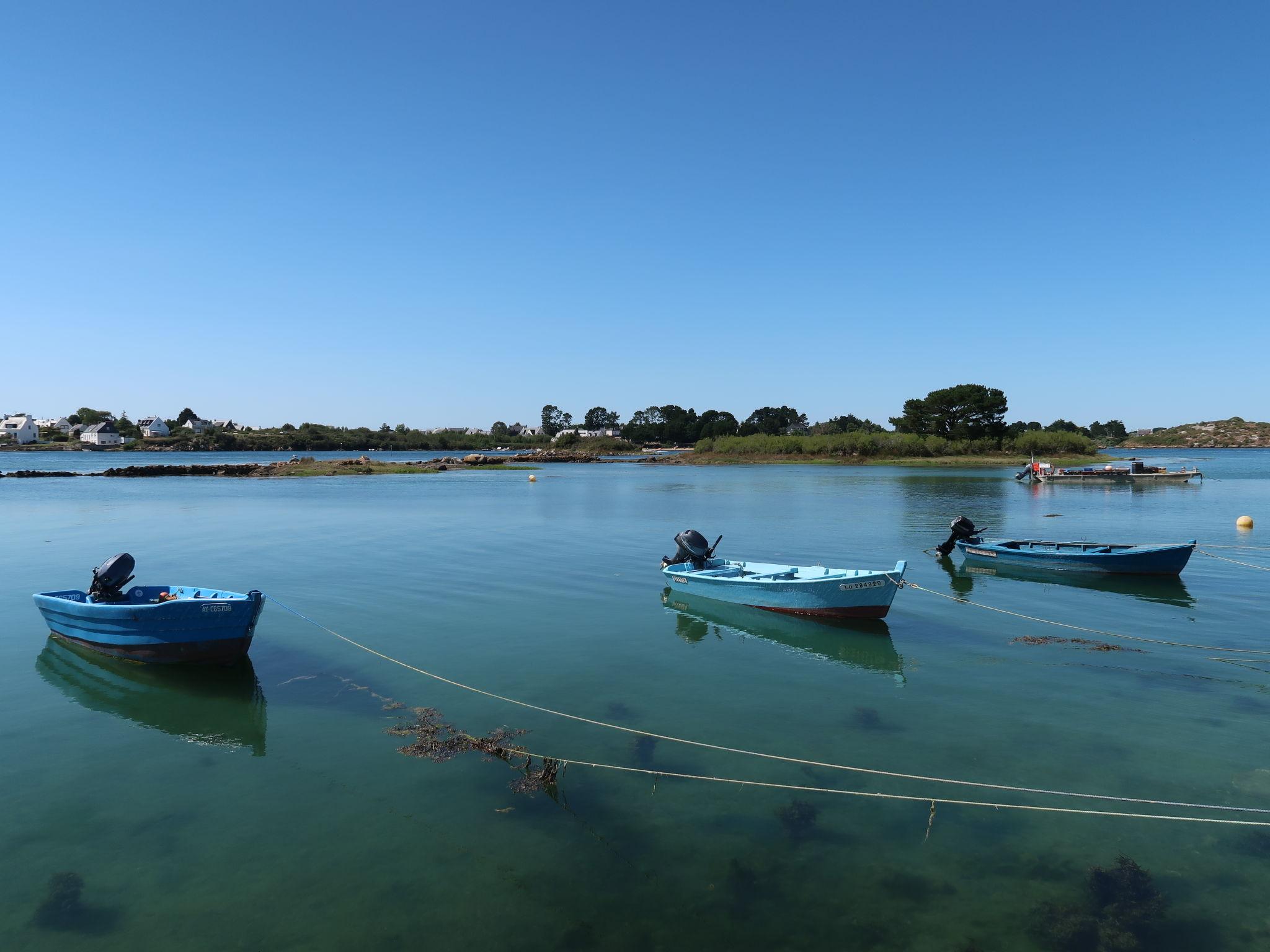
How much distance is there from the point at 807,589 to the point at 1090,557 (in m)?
12.9

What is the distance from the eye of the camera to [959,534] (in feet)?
99.1

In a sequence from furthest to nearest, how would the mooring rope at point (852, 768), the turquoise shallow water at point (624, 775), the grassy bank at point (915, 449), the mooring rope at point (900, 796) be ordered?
the grassy bank at point (915, 449) < the mooring rope at point (852, 768) < the mooring rope at point (900, 796) < the turquoise shallow water at point (624, 775)

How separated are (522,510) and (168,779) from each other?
38.3 m

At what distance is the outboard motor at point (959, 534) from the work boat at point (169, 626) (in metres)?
25.4

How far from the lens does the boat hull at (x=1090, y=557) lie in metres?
24.9

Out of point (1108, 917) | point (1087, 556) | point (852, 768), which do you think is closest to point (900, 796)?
point (852, 768)

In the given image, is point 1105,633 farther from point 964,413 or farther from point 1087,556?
point 964,413

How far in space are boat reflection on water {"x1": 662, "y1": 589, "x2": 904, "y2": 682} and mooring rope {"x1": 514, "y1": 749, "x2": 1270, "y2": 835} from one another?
18.2 feet

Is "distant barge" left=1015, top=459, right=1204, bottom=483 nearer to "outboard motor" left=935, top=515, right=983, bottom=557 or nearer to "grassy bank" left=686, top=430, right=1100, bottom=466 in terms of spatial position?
"grassy bank" left=686, top=430, right=1100, bottom=466

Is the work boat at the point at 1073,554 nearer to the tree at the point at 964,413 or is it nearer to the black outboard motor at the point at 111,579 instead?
the black outboard motor at the point at 111,579

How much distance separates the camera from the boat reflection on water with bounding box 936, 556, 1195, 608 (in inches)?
914

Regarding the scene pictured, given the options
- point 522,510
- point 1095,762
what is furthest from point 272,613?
point 522,510

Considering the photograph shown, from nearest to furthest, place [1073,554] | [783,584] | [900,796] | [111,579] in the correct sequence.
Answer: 1. [900,796]
2. [111,579]
3. [783,584]
4. [1073,554]

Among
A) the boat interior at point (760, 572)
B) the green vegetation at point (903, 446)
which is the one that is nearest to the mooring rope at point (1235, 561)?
the boat interior at point (760, 572)
